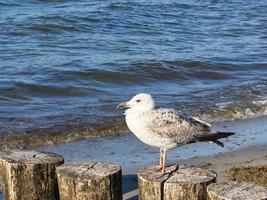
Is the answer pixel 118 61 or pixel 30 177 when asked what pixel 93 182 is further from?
pixel 118 61

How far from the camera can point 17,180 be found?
5.73 metres

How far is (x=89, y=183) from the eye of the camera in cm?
542

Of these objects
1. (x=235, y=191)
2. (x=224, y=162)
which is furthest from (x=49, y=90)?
(x=235, y=191)

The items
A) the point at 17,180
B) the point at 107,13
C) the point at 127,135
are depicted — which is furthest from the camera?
the point at 107,13

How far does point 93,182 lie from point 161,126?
81cm

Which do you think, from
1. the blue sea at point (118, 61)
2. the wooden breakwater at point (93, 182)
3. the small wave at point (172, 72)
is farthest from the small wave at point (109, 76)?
the wooden breakwater at point (93, 182)

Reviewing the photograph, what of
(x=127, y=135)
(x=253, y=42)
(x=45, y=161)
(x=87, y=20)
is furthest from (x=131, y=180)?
(x=87, y=20)

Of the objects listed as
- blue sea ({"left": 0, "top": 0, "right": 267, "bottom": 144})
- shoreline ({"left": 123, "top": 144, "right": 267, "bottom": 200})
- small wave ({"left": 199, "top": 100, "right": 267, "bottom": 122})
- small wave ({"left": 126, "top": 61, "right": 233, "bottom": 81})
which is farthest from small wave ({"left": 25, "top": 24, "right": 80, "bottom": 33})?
shoreline ({"left": 123, "top": 144, "right": 267, "bottom": 200})

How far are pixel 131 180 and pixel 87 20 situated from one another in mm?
12994

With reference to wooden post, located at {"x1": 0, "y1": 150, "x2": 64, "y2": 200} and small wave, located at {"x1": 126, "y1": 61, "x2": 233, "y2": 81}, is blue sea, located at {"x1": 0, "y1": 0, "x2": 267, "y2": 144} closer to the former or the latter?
small wave, located at {"x1": 126, "y1": 61, "x2": 233, "y2": 81}

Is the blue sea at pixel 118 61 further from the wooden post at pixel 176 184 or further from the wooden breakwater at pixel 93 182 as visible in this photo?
the wooden post at pixel 176 184

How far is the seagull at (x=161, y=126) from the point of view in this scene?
230 inches

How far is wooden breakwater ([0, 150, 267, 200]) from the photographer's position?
5.27 metres

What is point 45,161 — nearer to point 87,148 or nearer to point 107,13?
point 87,148
